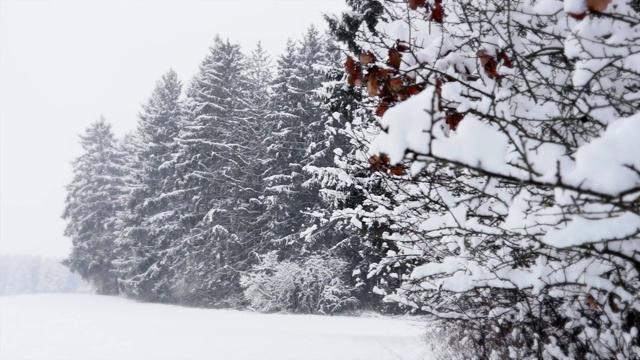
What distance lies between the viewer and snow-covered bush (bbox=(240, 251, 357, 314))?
19344mm

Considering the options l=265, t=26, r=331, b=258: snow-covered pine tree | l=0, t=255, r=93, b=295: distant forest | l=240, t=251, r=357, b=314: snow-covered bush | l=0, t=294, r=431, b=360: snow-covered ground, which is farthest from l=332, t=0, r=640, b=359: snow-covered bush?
l=0, t=255, r=93, b=295: distant forest

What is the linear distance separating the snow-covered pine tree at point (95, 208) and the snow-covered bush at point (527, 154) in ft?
113

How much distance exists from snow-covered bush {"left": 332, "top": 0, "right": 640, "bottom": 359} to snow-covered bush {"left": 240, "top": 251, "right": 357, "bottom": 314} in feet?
50.5

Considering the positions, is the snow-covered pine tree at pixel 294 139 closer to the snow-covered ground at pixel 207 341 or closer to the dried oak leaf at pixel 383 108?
the snow-covered ground at pixel 207 341

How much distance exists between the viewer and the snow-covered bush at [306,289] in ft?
63.5

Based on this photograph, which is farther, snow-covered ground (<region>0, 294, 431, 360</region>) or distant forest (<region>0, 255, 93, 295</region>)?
distant forest (<region>0, 255, 93, 295</region>)

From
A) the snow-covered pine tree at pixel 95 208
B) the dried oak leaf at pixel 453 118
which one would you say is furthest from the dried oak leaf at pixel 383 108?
the snow-covered pine tree at pixel 95 208

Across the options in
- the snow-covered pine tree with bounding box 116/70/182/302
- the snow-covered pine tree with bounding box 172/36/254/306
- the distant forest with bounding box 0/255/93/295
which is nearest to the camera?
the snow-covered pine tree with bounding box 172/36/254/306

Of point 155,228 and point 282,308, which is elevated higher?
point 155,228

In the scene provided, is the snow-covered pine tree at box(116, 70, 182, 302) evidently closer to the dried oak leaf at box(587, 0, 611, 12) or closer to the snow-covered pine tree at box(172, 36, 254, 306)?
the snow-covered pine tree at box(172, 36, 254, 306)

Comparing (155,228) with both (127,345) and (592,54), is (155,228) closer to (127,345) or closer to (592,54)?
(127,345)

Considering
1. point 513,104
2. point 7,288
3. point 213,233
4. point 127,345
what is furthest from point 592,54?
point 7,288

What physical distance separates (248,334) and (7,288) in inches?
4836

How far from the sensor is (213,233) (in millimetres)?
23766
